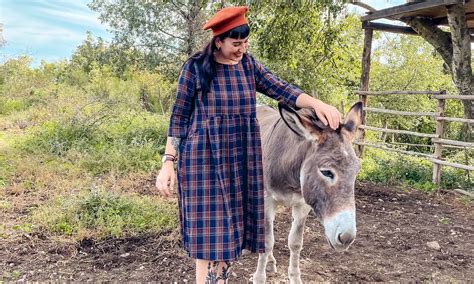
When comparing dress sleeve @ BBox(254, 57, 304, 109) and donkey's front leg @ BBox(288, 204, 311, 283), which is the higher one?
dress sleeve @ BBox(254, 57, 304, 109)

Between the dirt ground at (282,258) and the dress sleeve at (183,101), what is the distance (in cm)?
165

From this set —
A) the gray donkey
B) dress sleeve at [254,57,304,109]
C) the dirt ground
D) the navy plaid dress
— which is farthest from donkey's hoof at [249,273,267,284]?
dress sleeve at [254,57,304,109]

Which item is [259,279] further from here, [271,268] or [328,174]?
[328,174]

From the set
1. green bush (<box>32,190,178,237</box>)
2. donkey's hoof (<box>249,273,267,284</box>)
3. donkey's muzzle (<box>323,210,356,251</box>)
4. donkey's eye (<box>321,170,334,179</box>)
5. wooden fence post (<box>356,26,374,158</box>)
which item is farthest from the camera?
wooden fence post (<box>356,26,374,158</box>)

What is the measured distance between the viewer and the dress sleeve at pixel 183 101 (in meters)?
2.01

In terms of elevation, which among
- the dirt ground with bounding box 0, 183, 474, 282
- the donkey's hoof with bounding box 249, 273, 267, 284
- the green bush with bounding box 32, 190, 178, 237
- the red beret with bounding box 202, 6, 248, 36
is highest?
the red beret with bounding box 202, 6, 248, 36

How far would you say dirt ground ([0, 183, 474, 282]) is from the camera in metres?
3.30

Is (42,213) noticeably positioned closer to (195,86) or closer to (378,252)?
Answer: (195,86)

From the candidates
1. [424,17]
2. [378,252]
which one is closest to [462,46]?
[424,17]

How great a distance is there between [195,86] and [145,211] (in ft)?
8.94

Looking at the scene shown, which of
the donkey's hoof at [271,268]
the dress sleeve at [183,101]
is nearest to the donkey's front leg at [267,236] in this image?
the donkey's hoof at [271,268]

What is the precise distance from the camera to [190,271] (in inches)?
131

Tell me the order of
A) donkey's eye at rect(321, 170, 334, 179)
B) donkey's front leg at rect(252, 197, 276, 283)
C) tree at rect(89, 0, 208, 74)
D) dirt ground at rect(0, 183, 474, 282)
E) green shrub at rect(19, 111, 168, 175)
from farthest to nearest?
tree at rect(89, 0, 208, 74) < green shrub at rect(19, 111, 168, 175) < dirt ground at rect(0, 183, 474, 282) < donkey's front leg at rect(252, 197, 276, 283) < donkey's eye at rect(321, 170, 334, 179)

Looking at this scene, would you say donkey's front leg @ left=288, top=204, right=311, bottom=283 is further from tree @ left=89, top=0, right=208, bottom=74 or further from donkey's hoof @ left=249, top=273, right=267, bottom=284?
tree @ left=89, top=0, right=208, bottom=74
